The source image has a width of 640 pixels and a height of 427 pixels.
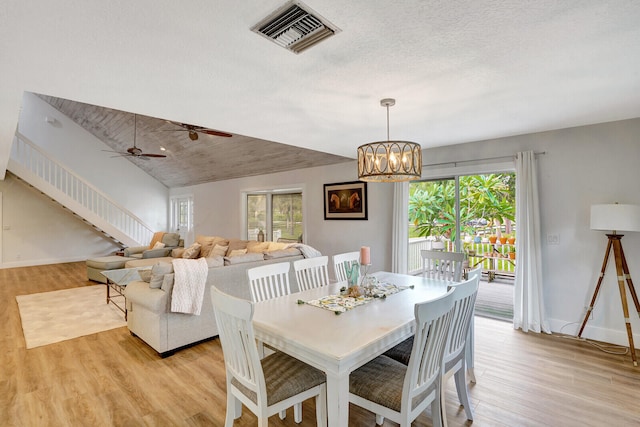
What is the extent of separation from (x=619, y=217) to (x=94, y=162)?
427 inches

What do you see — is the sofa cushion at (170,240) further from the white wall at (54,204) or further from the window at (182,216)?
the white wall at (54,204)

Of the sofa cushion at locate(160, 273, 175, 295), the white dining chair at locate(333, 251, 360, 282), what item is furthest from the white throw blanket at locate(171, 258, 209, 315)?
the white dining chair at locate(333, 251, 360, 282)

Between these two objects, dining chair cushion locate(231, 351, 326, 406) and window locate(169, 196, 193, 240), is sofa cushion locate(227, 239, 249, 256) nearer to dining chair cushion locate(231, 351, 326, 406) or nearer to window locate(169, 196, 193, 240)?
window locate(169, 196, 193, 240)

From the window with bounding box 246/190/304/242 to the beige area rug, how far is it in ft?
11.0

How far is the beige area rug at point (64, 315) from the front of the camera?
11.7 feet

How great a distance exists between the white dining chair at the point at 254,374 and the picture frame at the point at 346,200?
3727mm

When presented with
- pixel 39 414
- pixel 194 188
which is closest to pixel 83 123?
pixel 194 188

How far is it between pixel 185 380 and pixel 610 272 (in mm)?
4353

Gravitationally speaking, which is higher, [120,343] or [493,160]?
[493,160]

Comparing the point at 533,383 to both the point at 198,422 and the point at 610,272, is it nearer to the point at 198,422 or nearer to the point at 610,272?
the point at 610,272

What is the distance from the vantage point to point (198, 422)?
2.08 metres

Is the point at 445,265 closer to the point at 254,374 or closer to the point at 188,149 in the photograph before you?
the point at 254,374

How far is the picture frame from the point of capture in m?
5.35

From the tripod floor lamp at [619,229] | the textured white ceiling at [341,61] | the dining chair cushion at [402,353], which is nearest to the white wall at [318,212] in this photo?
the textured white ceiling at [341,61]
